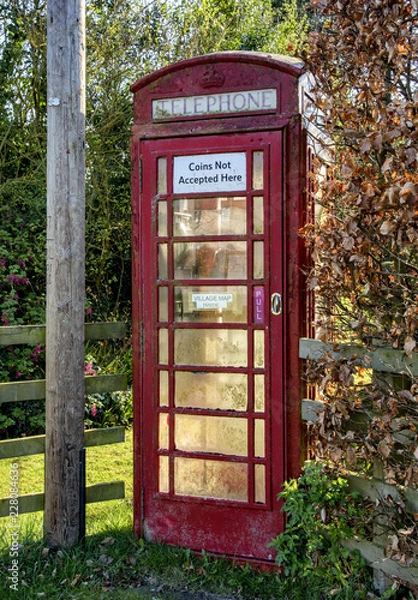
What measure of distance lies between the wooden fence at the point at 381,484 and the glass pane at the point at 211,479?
68cm

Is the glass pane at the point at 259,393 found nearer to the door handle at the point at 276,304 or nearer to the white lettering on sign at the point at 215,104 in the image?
the door handle at the point at 276,304

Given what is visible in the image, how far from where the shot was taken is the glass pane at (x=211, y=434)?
3941 mm

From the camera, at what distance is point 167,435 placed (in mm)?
4090

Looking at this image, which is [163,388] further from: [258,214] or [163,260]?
[258,214]

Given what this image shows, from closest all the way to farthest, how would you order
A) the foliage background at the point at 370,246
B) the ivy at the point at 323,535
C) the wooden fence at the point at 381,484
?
the foliage background at the point at 370,246, the wooden fence at the point at 381,484, the ivy at the point at 323,535

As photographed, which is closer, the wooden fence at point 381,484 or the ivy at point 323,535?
the wooden fence at point 381,484

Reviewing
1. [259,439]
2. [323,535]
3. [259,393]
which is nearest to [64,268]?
[259,393]

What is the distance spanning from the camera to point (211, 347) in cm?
397

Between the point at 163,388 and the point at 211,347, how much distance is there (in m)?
0.43

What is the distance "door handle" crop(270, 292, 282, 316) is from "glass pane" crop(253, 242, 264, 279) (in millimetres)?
145

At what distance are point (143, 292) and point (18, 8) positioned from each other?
513 cm

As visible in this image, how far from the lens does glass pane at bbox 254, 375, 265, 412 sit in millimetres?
3861

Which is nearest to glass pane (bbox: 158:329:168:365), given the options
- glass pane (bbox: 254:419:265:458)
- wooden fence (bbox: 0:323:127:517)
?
wooden fence (bbox: 0:323:127:517)

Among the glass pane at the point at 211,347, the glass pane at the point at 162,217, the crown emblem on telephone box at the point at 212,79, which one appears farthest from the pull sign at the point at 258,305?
the crown emblem on telephone box at the point at 212,79
